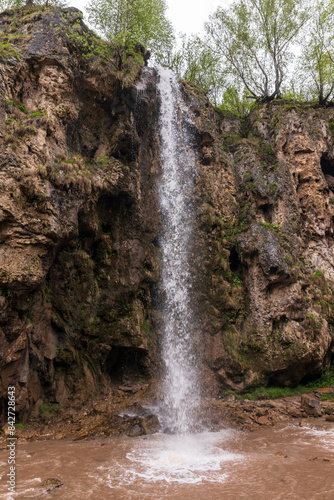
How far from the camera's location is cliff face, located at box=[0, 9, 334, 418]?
932 cm

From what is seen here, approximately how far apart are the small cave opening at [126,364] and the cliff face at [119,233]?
5cm

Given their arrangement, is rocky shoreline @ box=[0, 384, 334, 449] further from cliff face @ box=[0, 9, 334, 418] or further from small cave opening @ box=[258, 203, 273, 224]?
small cave opening @ box=[258, 203, 273, 224]

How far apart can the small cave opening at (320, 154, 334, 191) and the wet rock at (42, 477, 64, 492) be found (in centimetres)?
1919

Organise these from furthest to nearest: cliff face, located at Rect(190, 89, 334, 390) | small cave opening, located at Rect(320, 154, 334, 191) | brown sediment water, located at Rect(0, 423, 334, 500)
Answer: small cave opening, located at Rect(320, 154, 334, 191)
cliff face, located at Rect(190, 89, 334, 390)
brown sediment water, located at Rect(0, 423, 334, 500)

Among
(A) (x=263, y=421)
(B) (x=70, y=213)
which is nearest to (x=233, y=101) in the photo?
(B) (x=70, y=213)

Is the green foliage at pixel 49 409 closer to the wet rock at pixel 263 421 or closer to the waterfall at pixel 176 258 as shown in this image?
the waterfall at pixel 176 258

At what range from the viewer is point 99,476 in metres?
6.05

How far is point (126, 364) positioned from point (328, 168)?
53.3ft

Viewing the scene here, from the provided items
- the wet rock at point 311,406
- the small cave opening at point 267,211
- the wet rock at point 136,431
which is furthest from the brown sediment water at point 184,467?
the small cave opening at point 267,211

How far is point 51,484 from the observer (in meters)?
5.54

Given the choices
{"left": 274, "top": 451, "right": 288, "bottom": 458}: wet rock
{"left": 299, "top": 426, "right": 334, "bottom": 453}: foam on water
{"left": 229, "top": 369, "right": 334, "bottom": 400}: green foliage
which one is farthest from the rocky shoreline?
{"left": 274, "top": 451, "right": 288, "bottom": 458}: wet rock

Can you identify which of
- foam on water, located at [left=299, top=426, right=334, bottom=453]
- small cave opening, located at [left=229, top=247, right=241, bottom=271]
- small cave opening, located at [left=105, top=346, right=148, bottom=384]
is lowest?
foam on water, located at [left=299, top=426, right=334, bottom=453]

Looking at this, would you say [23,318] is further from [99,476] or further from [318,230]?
[318,230]

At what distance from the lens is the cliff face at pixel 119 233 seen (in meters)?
9.32
